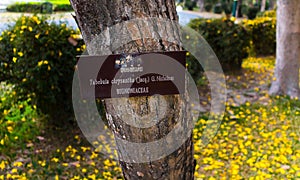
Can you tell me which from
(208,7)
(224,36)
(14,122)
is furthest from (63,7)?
(208,7)

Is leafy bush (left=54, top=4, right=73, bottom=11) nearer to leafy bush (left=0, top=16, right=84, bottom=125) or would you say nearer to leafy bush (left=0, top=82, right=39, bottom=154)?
leafy bush (left=0, top=82, right=39, bottom=154)

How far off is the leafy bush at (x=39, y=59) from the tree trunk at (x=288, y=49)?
3.11m

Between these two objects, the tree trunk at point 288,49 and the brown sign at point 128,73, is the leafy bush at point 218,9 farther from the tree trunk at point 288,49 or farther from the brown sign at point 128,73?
the brown sign at point 128,73

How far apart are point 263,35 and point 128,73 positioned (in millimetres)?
7347

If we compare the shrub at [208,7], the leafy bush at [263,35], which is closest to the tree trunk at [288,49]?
the leafy bush at [263,35]

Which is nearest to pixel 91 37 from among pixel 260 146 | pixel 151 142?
pixel 151 142

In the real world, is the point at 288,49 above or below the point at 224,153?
above

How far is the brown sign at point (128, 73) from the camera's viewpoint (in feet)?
4.31

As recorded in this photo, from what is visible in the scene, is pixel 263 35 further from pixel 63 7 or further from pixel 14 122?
pixel 63 7

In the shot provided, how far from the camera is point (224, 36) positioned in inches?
229

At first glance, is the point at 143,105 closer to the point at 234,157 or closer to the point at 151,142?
the point at 151,142

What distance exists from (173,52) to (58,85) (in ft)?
7.60

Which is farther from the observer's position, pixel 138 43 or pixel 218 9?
pixel 218 9

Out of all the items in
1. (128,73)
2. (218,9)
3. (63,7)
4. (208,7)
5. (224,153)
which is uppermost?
(208,7)
